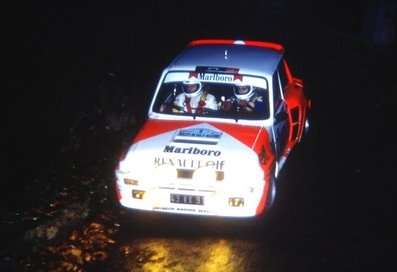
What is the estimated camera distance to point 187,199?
19.1ft

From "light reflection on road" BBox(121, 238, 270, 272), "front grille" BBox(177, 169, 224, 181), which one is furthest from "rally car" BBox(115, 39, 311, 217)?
"light reflection on road" BBox(121, 238, 270, 272)

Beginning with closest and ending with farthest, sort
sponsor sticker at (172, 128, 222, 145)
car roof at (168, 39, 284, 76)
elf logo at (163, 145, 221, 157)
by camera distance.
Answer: elf logo at (163, 145, 221, 157) → sponsor sticker at (172, 128, 222, 145) → car roof at (168, 39, 284, 76)

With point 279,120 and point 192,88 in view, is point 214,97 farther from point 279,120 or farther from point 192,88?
point 279,120

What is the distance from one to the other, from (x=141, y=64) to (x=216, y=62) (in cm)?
528

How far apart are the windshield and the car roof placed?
0.19 meters

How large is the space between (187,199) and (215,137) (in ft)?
3.00

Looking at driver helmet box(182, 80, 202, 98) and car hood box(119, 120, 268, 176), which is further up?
driver helmet box(182, 80, 202, 98)

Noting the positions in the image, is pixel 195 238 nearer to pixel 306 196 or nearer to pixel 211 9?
pixel 306 196

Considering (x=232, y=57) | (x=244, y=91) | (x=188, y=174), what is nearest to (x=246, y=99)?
(x=244, y=91)

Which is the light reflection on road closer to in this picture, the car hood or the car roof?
the car hood

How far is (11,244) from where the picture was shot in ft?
18.2

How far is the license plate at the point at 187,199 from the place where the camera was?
5.81 m

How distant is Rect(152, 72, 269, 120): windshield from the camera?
685 cm

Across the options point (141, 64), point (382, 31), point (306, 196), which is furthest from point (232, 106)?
point (382, 31)
